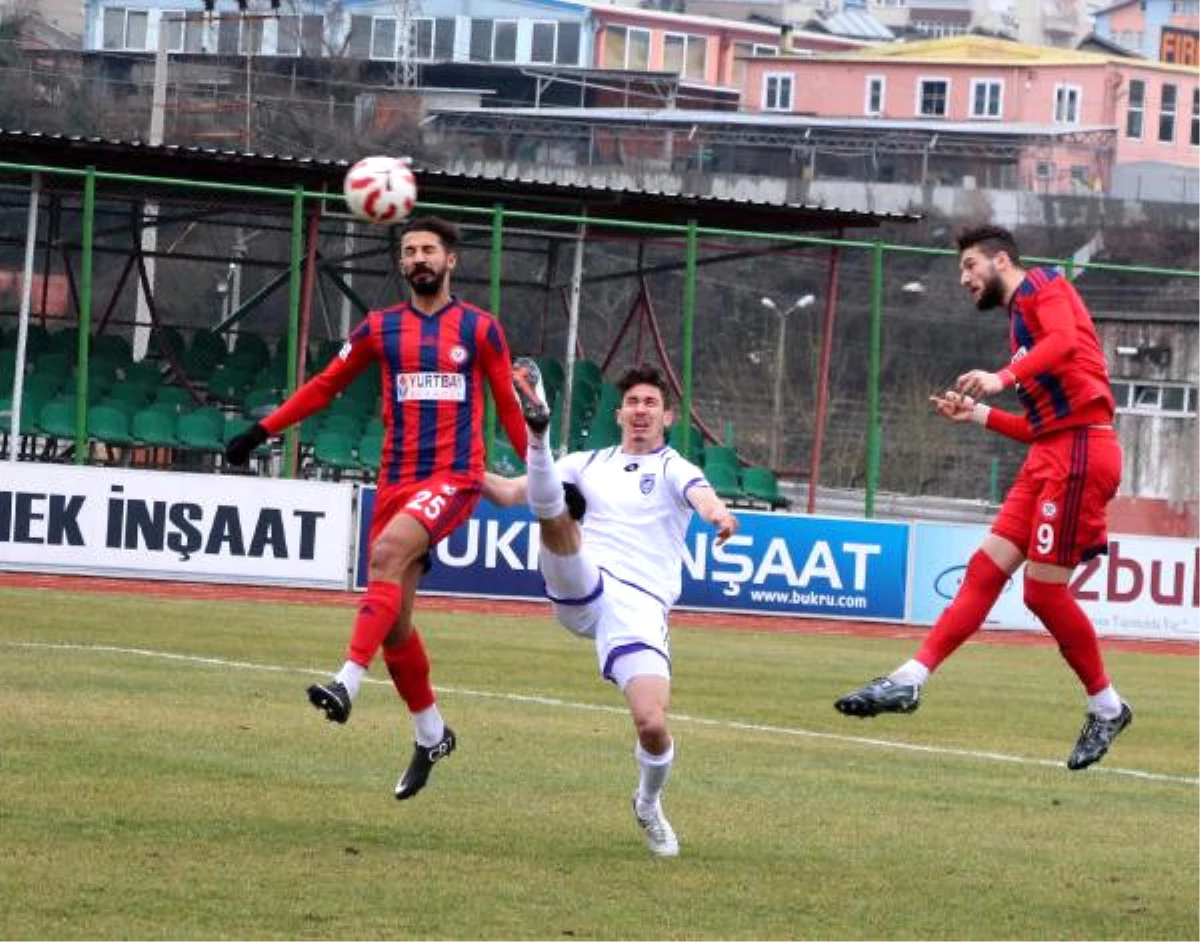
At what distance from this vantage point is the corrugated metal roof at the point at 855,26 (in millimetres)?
132625

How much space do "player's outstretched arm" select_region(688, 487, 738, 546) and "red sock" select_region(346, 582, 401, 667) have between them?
140 centimetres

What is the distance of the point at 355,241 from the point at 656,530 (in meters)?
29.1

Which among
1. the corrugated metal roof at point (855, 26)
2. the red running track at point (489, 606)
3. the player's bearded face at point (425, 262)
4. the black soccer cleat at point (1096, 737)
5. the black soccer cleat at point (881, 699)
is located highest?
the corrugated metal roof at point (855, 26)

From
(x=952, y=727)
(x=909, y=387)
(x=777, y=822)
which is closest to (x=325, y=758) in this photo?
(x=777, y=822)

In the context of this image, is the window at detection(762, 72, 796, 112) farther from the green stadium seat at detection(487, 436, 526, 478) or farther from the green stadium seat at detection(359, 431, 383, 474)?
the green stadium seat at detection(487, 436, 526, 478)

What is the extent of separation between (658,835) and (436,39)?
96947mm

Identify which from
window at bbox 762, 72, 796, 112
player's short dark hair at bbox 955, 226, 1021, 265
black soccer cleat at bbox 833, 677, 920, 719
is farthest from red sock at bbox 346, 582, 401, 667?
window at bbox 762, 72, 796, 112

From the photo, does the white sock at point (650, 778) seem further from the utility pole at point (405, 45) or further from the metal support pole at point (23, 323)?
the utility pole at point (405, 45)

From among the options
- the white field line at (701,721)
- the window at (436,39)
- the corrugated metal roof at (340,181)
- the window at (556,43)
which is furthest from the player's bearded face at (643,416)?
the window at (556,43)

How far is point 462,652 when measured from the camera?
2080 cm

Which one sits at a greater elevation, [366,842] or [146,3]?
[146,3]

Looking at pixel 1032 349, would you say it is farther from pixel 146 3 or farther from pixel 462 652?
pixel 146 3

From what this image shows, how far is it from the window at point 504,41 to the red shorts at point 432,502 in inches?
3751

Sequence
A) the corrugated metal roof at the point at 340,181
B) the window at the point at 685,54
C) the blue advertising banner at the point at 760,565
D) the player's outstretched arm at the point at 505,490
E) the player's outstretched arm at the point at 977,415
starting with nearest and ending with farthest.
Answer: the player's outstretched arm at the point at 977,415 → the player's outstretched arm at the point at 505,490 → the blue advertising banner at the point at 760,565 → the corrugated metal roof at the point at 340,181 → the window at the point at 685,54
